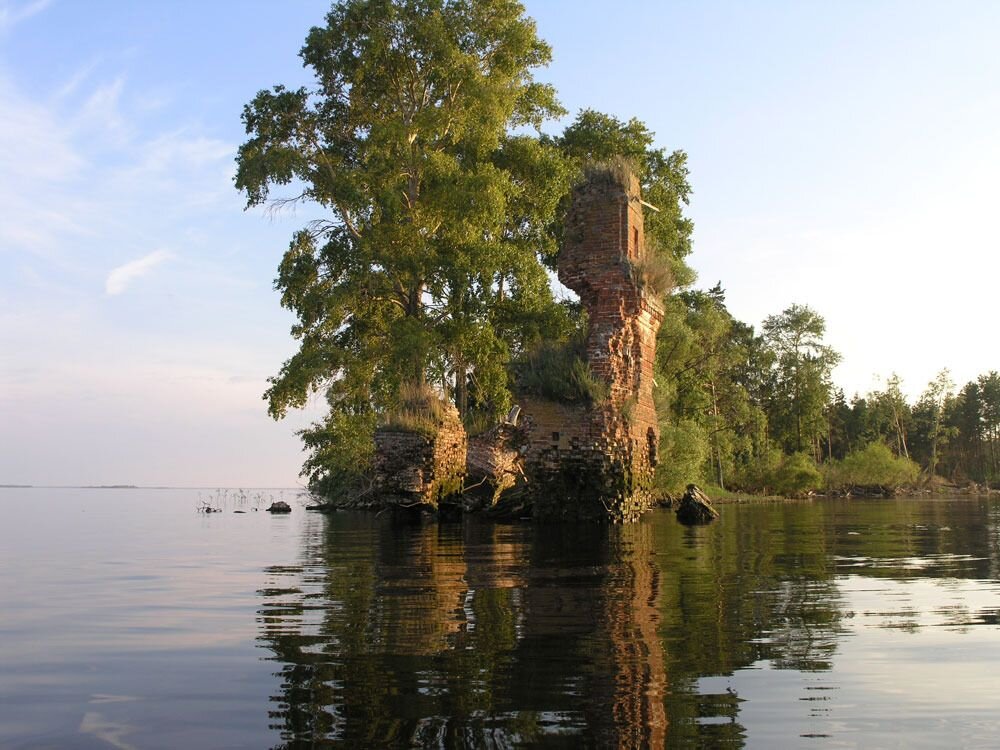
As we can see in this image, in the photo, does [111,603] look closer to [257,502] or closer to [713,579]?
[713,579]

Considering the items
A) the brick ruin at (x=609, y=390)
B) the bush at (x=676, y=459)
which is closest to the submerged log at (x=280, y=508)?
the bush at (x=676, y=459)

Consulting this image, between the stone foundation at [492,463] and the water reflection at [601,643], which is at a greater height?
the stone foundation at [492,463]

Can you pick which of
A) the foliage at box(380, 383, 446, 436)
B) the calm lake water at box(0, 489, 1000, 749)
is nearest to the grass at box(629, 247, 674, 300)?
the foliage at box(380, 383, 446, 436)

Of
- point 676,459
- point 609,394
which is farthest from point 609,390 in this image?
point 676,459

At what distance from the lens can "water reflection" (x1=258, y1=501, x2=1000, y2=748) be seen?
3051 millimetres

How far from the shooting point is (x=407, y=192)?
2589cm

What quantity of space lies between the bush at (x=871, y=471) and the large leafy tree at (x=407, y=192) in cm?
4192

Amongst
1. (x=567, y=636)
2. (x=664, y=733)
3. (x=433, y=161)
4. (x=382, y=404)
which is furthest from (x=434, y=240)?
(x=664, y=733)

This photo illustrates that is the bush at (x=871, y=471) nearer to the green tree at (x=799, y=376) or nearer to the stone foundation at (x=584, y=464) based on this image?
the green tree at (x=799, y=376)

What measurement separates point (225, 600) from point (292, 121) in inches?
873

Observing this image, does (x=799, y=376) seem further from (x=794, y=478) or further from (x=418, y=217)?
(x=418, y=217)

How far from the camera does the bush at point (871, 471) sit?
196ft

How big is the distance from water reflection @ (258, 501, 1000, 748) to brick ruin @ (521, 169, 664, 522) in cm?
737

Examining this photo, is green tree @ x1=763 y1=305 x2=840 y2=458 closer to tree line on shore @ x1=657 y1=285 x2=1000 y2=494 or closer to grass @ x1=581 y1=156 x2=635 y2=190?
tree line on shore @ x1=657 y1=285 x2=1000 y2=494
